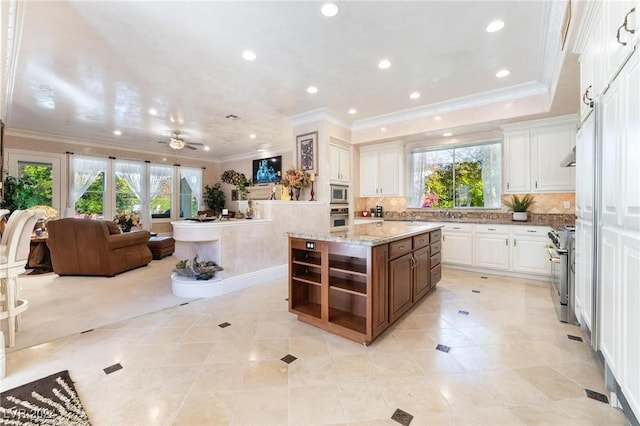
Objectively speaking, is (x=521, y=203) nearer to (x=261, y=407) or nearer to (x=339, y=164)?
(x=339, y=164)

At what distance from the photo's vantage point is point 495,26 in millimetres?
2592

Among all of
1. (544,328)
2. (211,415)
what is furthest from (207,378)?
(544,328)

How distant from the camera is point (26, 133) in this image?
6.22 meters

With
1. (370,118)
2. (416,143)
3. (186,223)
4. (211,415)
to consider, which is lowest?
(211,415)

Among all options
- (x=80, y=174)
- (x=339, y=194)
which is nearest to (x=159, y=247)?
(x=80, y=174)

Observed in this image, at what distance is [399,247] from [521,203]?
3.36 metres

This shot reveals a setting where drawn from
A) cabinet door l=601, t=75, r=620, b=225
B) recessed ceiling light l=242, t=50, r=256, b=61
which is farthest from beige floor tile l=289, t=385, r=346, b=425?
recessed ceiling light l=242, t=50, r=256, b=61

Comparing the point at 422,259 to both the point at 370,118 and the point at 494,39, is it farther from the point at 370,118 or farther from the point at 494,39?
the point at 370,118

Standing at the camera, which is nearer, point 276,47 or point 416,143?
point 276,47

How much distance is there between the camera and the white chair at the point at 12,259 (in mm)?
2332

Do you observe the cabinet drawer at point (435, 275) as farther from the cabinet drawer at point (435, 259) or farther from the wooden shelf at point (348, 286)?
the wooden shelf at point (348, 286)

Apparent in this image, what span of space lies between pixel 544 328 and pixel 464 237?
7.68 feet

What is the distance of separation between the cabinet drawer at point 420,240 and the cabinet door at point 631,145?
171 centimetres

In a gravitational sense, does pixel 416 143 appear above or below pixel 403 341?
above
